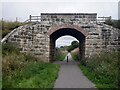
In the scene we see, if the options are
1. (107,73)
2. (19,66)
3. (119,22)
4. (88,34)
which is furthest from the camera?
(119,22)

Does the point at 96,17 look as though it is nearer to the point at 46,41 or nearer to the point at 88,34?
the point at 88,34

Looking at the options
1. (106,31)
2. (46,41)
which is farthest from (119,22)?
(46,41)

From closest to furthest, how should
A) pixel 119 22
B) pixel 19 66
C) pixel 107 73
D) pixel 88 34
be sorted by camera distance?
pixel 107 73
pixel 19 66
pixel 88 34
pixel 119 22

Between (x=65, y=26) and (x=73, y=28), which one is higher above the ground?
(x=65, y=26)

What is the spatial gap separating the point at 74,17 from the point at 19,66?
10.9 metres

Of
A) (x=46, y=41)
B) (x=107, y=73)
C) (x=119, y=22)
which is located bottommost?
(x=107, y=73)

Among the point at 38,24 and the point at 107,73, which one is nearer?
the point at 107,73

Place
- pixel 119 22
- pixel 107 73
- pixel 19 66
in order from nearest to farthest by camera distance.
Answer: pixel 107 73
pixel 19 66
pixel 119 22

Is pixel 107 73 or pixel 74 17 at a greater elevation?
pixel 74 17

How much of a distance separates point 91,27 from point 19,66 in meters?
11.1

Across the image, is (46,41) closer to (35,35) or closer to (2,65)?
(35,35)

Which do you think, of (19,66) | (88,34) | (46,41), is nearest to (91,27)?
(88,34)

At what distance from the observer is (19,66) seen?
719 inches

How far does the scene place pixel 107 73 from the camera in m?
16.2
